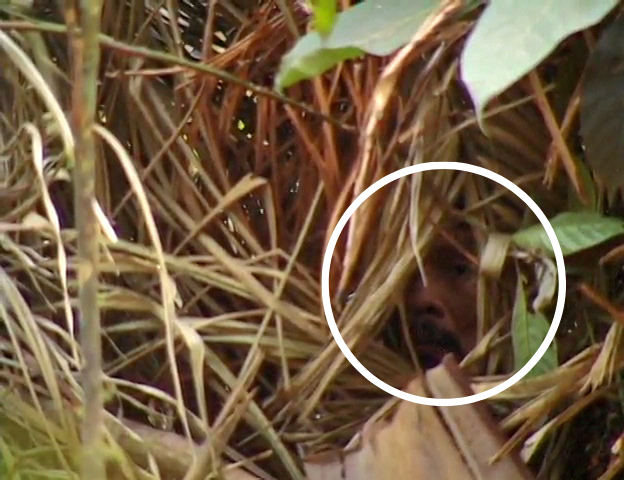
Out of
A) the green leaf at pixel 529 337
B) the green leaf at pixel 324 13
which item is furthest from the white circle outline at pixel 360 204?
the green leaf at pixel 324 13

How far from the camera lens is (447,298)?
0.36 meters

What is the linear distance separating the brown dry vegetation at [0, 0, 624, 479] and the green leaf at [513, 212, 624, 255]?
2 cm

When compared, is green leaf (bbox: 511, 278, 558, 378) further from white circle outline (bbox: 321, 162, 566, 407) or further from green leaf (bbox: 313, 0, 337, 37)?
green leaf (bbox: 313, 0, 337, 37)

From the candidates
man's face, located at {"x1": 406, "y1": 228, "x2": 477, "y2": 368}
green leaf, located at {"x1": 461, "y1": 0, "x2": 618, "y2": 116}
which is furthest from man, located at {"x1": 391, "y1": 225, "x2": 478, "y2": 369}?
green leaf, located at {"x1": 461, "y1": 0, "x2": 618, "y2": 116}

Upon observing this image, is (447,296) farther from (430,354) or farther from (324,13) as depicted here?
(324,13)

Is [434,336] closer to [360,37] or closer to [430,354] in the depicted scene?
[430,354]

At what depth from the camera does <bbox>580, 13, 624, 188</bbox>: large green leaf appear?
1.00ft

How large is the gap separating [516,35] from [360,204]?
0.41 feet

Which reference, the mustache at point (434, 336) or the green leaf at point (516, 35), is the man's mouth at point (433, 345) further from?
the green leaf at point (516, 35)

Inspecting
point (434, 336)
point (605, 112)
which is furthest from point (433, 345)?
point (605, 112)

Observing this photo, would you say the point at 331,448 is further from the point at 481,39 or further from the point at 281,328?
the point at 481,39

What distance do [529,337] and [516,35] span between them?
0.12 meters

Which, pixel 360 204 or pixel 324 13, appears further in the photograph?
pixel 360 204

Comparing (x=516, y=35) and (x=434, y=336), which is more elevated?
(x=516, y=35)
